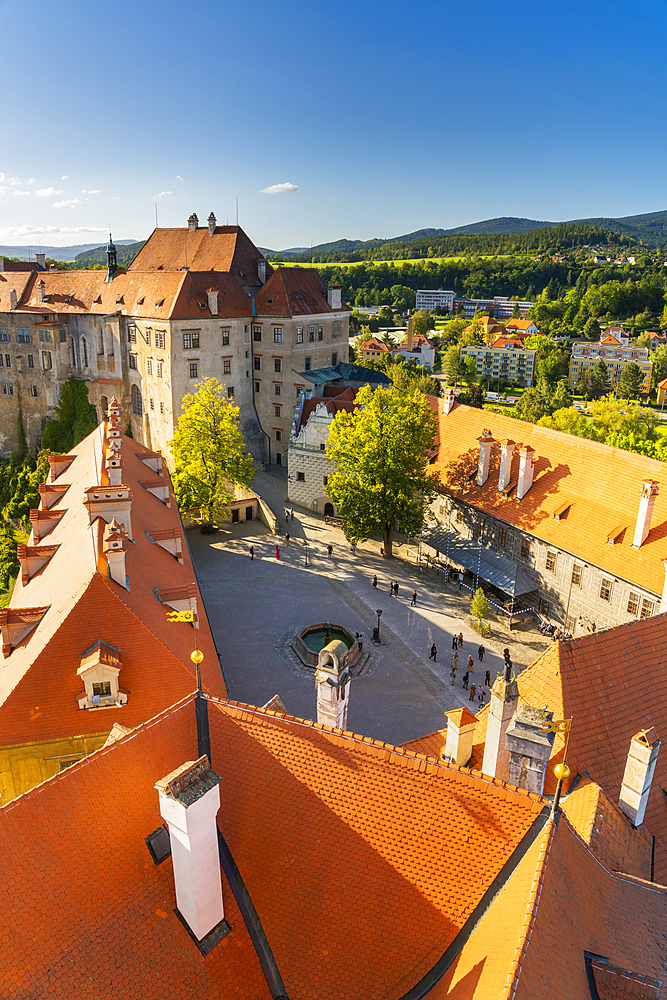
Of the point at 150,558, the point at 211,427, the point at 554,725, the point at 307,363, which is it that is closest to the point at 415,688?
the point at 150,558

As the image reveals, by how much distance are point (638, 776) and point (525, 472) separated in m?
22.1

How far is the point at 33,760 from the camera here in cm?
1519

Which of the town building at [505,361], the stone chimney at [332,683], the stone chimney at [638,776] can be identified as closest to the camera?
the stone chimney at [332,683]

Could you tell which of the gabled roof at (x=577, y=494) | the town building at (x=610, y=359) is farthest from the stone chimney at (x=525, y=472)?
the town building at (x=610, y=359)

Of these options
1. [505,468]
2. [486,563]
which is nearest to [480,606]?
[486,563]

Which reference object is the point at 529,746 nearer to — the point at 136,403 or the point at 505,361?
the point at 136,403

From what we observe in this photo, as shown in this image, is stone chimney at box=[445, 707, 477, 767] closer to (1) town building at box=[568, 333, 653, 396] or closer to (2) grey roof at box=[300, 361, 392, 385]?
(2) grey roof at box=[300, 361, 392, 385]

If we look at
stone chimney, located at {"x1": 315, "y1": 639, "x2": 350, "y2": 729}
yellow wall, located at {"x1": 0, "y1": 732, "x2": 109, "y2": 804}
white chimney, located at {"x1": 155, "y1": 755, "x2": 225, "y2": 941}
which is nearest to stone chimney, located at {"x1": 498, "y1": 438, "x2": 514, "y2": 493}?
stone chimney, located at {"x1": 315, "y1": 639, "x2": 350, "y2": 729}

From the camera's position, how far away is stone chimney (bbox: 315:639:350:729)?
11648 millimetres

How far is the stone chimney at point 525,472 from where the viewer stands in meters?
33.1

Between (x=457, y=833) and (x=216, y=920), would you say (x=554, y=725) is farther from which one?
(x=216, y=920)

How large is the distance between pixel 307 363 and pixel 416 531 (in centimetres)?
2345

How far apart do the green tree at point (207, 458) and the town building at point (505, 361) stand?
99987 mm

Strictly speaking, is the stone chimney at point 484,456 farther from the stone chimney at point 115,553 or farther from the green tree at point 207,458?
the stone chimney at point 115,553
